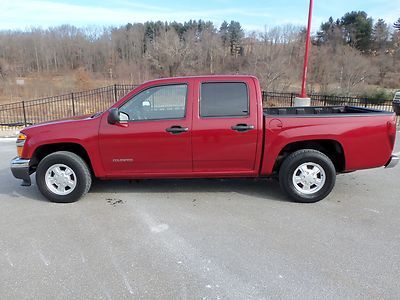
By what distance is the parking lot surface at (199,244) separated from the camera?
Result: 2.59 metres

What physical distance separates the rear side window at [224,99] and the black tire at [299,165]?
2.96ft

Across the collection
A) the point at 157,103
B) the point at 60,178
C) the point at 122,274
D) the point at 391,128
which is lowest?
the point at 122,274

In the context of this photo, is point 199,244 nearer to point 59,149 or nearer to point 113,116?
point 113,116

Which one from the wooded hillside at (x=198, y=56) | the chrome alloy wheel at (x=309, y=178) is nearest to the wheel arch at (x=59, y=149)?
the chrome alloy wheel at (x=309, y=178)

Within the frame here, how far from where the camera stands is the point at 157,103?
425cm

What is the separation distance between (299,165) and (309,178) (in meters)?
0.23

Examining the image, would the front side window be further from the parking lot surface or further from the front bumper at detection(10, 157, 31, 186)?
the front bumper at detection(10, 157, 31, 186)

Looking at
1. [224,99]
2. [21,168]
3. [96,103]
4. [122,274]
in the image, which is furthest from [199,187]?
[96,103]

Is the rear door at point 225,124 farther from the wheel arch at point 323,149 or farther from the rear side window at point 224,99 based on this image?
the wheel arch at point 323,149

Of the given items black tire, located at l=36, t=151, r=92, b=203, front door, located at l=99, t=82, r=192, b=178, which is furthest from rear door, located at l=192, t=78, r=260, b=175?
black tire, located at l=36, t=151, r=92, b=203

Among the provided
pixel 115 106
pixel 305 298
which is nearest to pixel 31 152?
pixel 115 106

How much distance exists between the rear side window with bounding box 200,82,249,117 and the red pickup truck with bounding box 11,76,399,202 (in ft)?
0.04

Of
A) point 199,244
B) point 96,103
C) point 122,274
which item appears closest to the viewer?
point 122,274

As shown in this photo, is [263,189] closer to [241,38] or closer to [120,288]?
[120,288]
